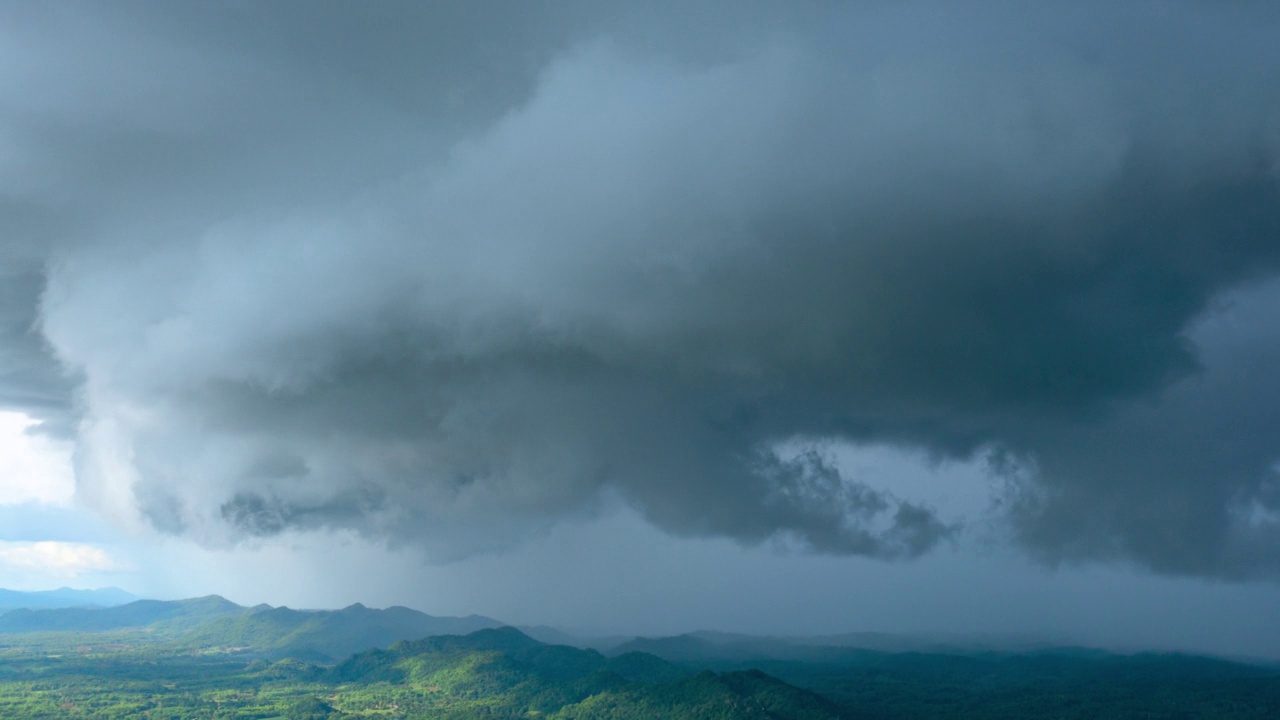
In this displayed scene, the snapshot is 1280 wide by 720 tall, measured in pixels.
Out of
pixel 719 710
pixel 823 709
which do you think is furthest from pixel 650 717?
pixel 823 709

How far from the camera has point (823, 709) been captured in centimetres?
19062

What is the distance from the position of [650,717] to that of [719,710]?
17.8m

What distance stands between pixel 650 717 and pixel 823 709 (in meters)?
38.9

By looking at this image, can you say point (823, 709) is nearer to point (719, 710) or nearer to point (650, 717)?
point (719, 710)

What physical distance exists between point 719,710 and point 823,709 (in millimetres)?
22733

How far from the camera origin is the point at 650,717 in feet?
652

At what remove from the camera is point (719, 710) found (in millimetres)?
190625
